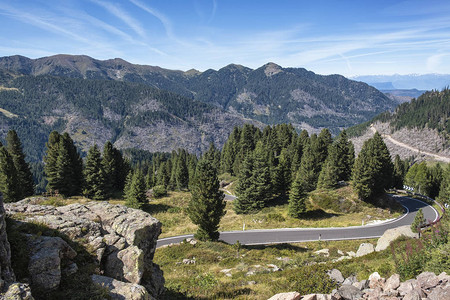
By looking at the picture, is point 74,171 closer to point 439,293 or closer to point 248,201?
point 248,201

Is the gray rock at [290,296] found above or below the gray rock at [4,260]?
below

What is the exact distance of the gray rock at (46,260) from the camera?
A: 7496mm

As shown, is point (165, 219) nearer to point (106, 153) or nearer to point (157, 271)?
point (106, 153)

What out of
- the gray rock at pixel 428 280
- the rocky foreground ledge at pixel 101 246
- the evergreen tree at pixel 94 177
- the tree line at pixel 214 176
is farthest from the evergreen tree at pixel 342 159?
the rocky foreground ledge at pixel 101 246

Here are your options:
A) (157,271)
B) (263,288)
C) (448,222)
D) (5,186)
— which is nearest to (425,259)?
(448,222)

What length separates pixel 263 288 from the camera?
16.2 m

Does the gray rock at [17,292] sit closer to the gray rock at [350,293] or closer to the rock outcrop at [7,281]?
the rock outcrop at [7,281]

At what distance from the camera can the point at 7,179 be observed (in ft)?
147

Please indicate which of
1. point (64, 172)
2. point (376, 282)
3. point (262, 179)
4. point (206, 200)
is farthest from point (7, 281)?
point (64, 172)

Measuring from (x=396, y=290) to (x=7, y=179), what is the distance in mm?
57505

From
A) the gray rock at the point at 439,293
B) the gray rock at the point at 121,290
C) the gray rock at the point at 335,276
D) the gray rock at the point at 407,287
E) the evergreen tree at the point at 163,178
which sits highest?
the gray rock at the point at 121,290

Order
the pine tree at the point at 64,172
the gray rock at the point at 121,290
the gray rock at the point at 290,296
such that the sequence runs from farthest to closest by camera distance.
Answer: the pine tree at the point at 64,172, the gray rock at the point at 290,296, the gray rock at the point at 121,290

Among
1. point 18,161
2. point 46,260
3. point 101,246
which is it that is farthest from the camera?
point 18,161

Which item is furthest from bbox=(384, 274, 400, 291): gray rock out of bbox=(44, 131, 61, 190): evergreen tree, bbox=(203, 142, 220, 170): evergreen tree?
bbox=(203, 142, 220, 170): evergreen tree
